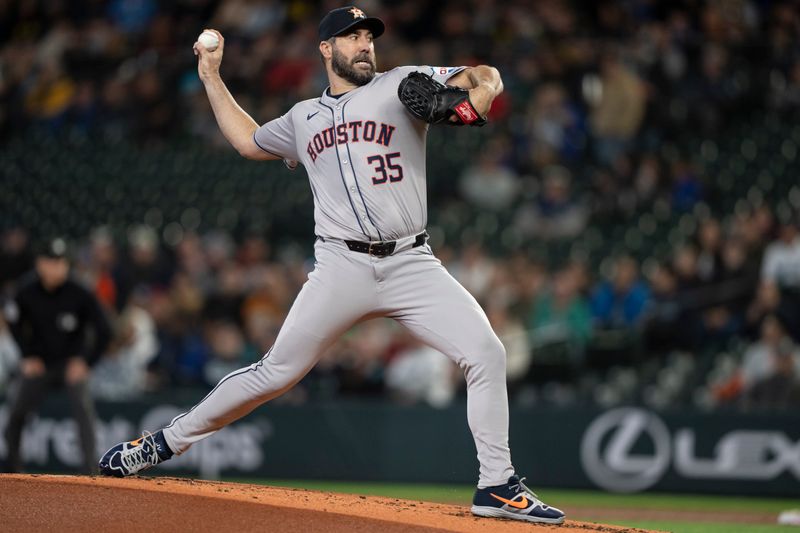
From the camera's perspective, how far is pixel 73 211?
14.9 meters

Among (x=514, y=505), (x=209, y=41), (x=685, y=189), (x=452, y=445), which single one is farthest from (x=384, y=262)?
(x=685, y=189)

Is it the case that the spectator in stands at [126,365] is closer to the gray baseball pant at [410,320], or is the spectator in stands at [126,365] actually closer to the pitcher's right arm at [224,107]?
the pitcher's right arm at [224,107]

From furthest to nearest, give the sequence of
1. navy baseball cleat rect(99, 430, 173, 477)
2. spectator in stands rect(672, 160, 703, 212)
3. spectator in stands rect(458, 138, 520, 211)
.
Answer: spectator in stands rect(458, 138, 520, 211) → spectator in stands rect(672, 160, 703, 212) → navy baseball cleat rect(99, 430, 173, 477)

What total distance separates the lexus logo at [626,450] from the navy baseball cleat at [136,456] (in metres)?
5.86

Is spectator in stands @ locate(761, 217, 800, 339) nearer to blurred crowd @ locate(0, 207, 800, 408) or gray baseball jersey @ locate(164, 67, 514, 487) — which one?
blurred crowd @ locate(0, 207, 800, 408)

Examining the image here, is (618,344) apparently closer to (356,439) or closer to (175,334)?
(356,439)

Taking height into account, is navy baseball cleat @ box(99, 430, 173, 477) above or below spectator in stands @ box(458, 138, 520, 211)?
below

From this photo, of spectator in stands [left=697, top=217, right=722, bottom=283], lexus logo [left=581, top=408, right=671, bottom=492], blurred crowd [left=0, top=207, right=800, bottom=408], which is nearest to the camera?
lexus logo [left=581, top=408, right=671, bottom=492]

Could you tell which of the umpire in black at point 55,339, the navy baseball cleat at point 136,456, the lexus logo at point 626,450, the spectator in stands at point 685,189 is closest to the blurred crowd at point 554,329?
the lexus logo at point 626,450

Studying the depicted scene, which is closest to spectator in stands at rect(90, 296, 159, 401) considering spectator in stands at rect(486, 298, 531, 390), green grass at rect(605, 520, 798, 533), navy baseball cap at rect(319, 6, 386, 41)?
spectator in stands at rect(486, 298, 531, 390)

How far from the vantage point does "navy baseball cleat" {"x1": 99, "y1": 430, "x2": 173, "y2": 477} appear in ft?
18.4

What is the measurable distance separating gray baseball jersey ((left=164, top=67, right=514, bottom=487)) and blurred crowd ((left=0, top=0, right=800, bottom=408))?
5.87 metres

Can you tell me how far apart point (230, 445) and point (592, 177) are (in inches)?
206

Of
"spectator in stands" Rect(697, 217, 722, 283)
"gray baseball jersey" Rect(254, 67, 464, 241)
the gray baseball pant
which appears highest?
"spectator in stands" Rect(697, 217, 722, 283)
